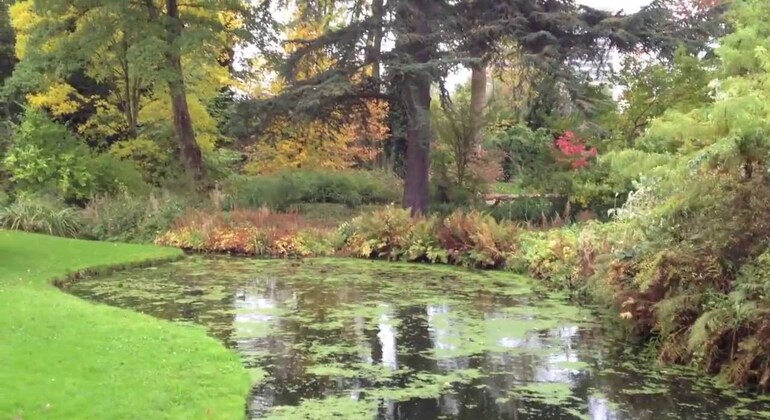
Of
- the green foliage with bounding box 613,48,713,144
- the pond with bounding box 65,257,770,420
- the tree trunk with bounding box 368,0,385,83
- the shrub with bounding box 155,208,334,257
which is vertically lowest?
the pond with bounding box 65,257,770,420

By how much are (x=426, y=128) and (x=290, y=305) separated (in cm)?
813

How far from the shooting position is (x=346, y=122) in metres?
18.6

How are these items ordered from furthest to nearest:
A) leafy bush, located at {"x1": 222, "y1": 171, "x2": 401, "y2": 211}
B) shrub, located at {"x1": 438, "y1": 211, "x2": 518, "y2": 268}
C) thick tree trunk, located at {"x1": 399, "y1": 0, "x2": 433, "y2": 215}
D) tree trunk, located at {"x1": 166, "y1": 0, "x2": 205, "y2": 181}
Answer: leafy bush, located at {"x1": 222, "y1": 171, "x2": 401, "y2": 211}, tree trunk, located at {"x1": 166, "y1": 0, "x2": 205, "y2": 181}, thick tree trunk, located at {"x1": 399, "y1": 0, "x2": 433, "y2": 215}, shrub, located at {"x1": 438, "y1": 211, "x2": 518, "y2": 268}

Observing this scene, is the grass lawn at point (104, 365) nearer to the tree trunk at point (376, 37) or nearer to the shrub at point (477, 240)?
the shrub at point (477, 240)

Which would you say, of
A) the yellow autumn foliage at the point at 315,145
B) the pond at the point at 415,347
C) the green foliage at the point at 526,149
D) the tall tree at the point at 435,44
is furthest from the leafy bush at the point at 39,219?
the green foliage at the point at 526,149

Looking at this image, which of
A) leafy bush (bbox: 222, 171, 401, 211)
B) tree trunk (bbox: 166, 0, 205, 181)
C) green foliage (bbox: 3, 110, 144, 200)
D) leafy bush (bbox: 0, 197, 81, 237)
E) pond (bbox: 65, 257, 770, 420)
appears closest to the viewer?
pond (bbox: 65, 257, 770, 420)

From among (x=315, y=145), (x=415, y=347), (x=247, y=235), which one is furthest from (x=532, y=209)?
(x=415, y=347)

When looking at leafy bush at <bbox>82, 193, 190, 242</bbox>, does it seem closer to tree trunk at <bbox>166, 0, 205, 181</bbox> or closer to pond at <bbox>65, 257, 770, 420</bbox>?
tree trunk at <bbox>166, 0, 205, 181</bbox>

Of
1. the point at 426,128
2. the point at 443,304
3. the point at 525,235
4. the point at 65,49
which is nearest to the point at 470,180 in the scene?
the point at 426,128

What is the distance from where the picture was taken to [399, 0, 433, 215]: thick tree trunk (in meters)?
16.7

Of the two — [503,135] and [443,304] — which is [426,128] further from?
[443,304]


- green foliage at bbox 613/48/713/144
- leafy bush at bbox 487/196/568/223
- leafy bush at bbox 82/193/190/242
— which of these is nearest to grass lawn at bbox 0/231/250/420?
leafy bush at bbox 82/193/190/242

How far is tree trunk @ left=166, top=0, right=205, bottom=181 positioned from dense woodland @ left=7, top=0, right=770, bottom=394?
54 mm

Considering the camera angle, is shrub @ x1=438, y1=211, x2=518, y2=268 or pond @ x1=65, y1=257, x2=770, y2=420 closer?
pond @ x1=65, y1=257, x2=770, y2=420
